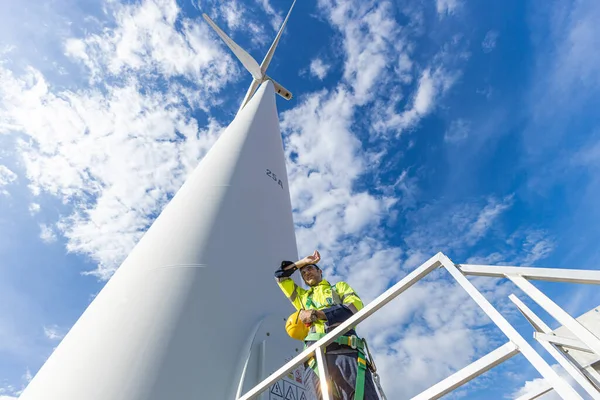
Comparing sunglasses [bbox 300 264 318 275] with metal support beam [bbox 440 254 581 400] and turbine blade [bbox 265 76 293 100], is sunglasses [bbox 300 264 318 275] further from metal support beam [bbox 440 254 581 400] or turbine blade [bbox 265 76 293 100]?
turbine blade [bbox 265 76 293 100]

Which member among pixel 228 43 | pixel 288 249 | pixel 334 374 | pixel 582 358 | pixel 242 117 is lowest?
pixel 582 358

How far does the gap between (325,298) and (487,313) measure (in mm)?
1844

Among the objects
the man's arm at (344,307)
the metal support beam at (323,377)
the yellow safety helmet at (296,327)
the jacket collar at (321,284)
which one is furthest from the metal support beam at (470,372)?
the jacket collar at (321,284)

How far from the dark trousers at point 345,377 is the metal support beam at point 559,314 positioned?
145cm

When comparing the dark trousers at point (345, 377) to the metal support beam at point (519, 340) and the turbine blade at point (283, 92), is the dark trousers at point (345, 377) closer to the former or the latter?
the metal support beam at point (519, 340)

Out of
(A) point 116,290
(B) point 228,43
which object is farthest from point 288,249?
(B) point 228,43

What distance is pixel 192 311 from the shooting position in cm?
350

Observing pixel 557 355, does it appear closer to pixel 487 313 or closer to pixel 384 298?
pixel 487 313

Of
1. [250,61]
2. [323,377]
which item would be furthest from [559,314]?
[250,61]

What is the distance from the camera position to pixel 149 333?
323 cm

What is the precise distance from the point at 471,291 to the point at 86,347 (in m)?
3.44

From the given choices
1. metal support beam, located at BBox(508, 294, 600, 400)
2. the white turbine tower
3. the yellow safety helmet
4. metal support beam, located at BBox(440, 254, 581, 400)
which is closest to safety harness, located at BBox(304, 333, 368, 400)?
the yellow safety helmet

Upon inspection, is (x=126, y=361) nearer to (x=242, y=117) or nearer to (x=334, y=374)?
(x=334, y=374)

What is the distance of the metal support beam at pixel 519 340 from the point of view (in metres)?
1.50
